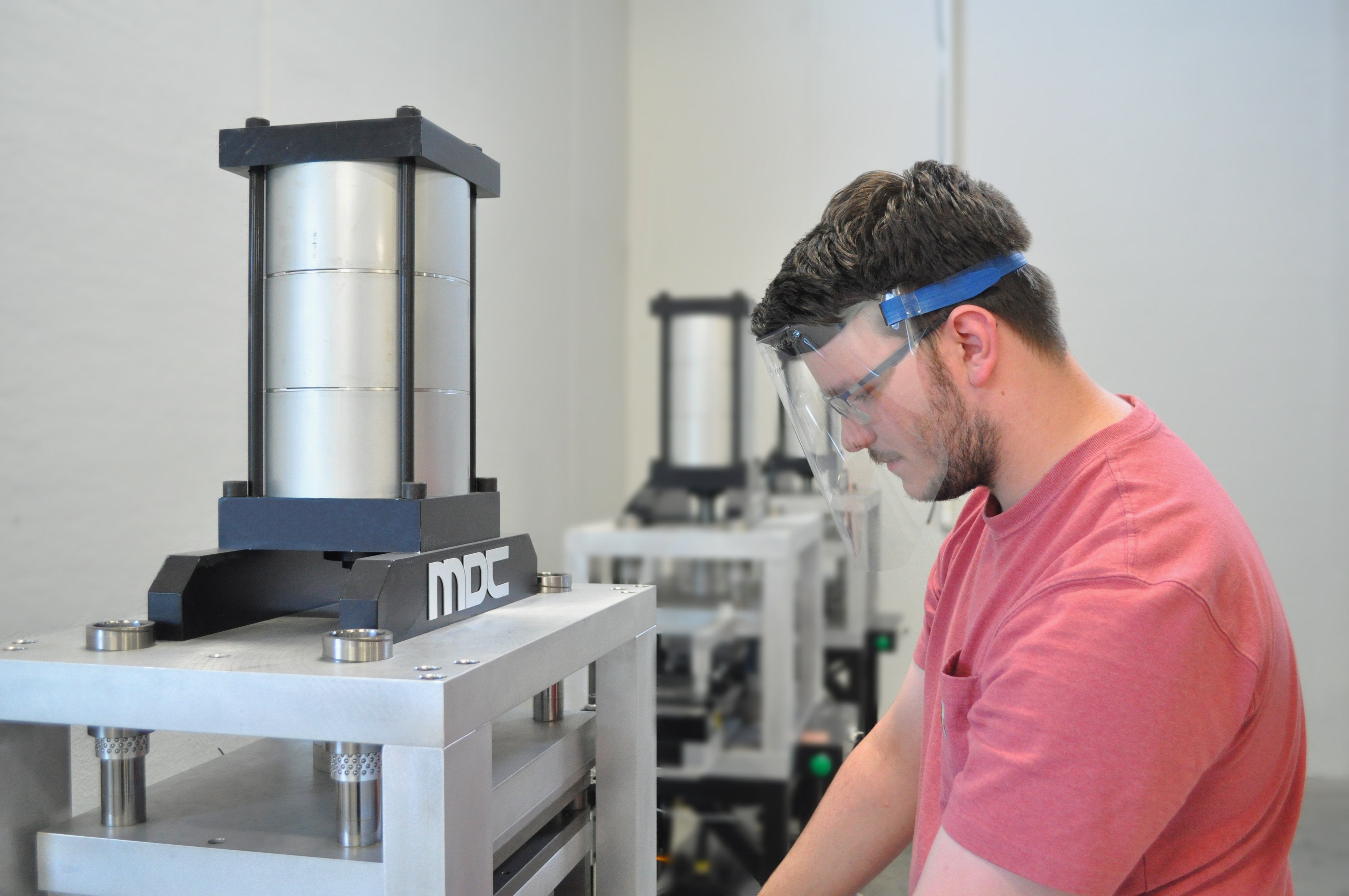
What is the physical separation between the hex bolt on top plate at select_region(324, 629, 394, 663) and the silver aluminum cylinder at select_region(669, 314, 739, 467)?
5.44 feet

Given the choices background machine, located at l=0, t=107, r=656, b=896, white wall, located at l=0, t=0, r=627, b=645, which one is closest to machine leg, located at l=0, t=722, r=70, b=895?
background machine, located at l=0, t=107, r=656, b=896

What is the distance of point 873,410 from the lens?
0.70 meters

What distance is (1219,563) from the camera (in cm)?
53

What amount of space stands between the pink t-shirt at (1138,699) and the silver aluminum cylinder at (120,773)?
0.42 meters

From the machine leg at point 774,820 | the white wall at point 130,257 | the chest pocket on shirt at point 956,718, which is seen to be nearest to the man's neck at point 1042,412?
the chest pocket on shirt at point 956,718

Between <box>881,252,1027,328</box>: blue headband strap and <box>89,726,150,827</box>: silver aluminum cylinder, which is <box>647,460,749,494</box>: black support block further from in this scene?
<box>89,726,150,827</box>: silver aluminum cylinder

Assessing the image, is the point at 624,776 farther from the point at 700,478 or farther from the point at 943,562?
the point at 700,478

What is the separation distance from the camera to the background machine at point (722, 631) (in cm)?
193

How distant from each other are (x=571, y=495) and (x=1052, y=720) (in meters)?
1.93

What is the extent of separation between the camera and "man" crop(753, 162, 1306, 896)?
49 centimetres

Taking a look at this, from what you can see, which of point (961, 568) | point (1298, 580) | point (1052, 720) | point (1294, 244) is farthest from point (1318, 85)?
point (1052, 720)

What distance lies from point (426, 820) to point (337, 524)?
19cm

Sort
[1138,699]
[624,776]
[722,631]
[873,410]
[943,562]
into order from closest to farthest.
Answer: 1. [1138,699]
2. [624,776]
3. [873,410]
4. [943,562]
5. [722,631]

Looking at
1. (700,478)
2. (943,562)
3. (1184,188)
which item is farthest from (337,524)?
(1184,188)
